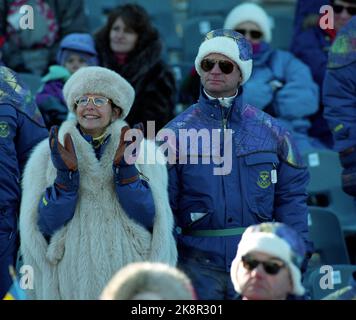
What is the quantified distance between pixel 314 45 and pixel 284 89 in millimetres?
927

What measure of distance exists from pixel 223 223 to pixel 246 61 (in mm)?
964

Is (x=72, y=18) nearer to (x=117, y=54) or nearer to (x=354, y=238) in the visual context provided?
(x=117, y=54)

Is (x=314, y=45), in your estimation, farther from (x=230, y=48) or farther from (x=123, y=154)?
(x=123, y=154)

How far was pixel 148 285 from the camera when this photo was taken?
4.79 meters

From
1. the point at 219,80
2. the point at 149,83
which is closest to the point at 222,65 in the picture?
the point at 219,80

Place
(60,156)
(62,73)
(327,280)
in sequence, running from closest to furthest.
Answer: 1. (60,156)
2. (327,280)
3. (62,73)

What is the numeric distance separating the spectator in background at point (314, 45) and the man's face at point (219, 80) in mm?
2992

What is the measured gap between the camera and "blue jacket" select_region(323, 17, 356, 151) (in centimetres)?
793

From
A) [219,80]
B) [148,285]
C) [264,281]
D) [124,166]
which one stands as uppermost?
[219,80]

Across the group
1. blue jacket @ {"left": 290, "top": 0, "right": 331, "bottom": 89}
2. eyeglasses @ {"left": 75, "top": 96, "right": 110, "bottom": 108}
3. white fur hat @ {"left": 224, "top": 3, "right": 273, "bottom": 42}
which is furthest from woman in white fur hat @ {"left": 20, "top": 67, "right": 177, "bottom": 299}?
blue jacket @ {"left": 290, "top": 0, "right": 331, "bottom": 89}

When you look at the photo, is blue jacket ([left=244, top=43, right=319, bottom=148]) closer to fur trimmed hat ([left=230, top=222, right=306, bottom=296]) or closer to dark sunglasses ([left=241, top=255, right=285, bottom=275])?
fur trimmed hat ([left=230, top=222, right=306, bottom=296])

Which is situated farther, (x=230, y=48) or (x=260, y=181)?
(x=230, y=48)

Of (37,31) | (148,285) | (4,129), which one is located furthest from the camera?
(37,31)

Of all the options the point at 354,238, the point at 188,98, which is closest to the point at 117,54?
the point at 188,98
